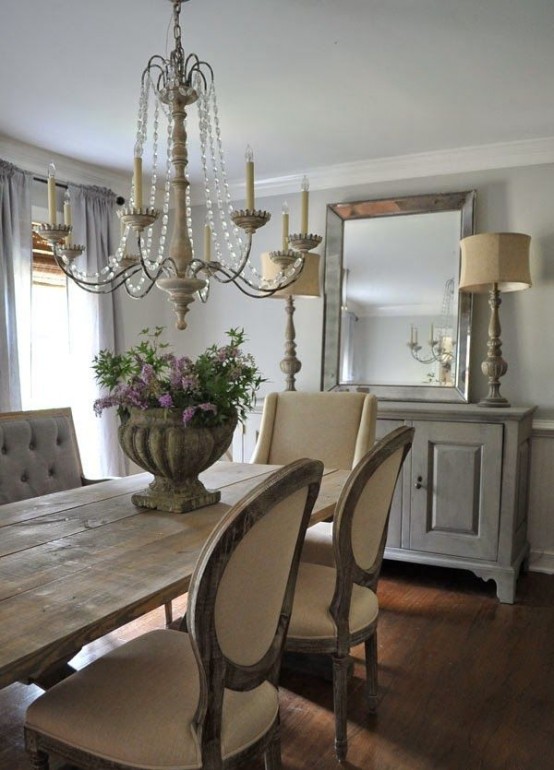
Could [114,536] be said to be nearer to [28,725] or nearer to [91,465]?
[28,725]

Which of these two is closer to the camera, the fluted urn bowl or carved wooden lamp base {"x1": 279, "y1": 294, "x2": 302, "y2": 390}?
the fluted urn bowl

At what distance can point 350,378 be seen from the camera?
3.77 m

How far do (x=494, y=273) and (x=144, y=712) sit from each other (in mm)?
2616

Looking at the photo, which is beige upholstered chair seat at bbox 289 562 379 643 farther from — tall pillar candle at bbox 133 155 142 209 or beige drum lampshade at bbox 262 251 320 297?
beige drum lampshade at bbox 262 251 320 297

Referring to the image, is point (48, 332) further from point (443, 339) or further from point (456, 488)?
point (456, 488)

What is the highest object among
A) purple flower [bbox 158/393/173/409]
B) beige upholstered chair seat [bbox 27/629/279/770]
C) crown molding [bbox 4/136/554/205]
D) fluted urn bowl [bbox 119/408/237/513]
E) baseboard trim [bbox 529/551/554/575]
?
crown molding [bbox 4/136/554/205]

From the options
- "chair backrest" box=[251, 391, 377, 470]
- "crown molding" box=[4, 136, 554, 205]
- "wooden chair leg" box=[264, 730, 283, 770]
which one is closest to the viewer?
"wooden chair leg" box=[264, 730, 283, 770]

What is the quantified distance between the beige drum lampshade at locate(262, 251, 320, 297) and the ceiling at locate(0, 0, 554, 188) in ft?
2.05

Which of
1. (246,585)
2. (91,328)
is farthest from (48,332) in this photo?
(246,585)

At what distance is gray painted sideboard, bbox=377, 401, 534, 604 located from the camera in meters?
2.98

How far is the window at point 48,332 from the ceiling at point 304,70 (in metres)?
0.68

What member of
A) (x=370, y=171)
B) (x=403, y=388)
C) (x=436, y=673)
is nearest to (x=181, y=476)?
(x=436, y=673)

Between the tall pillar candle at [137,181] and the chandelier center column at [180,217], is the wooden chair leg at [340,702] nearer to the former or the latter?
the chandelier center column at [180,217]

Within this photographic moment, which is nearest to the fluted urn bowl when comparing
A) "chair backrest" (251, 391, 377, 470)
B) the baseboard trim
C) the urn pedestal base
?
the urn pedestal base
